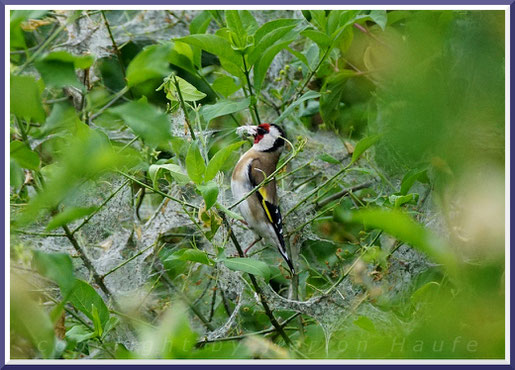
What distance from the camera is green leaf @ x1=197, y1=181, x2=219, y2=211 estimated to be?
3.27 feet

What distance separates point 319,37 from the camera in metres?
1.19

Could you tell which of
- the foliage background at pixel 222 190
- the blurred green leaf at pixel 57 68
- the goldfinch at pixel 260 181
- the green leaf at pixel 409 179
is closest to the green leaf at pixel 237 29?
the foliage background at pixel 222 190

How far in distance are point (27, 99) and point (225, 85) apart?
0.63 m

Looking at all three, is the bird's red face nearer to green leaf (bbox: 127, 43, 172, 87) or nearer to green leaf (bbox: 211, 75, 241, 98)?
green leaf (bbox: 211, 75, 241, 98)

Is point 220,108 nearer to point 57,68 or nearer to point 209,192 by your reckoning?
point 209,192

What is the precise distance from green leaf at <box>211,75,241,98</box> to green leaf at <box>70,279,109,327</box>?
1.48 feet

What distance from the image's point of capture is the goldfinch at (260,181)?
1.32 m

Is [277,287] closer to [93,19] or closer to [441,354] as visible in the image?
[93,19]

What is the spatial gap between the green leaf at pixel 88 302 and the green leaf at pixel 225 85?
1.48ft

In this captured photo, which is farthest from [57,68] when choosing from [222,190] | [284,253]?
[284,253]

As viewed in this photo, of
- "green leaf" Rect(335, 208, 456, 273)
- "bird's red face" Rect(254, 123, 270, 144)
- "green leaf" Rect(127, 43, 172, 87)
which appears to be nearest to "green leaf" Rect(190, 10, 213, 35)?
"bird's red face" Rect(254, 123, 270, 144)

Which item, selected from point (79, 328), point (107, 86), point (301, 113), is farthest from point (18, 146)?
point (301, 113)

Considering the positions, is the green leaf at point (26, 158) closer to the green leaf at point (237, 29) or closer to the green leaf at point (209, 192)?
the green leaf at point (209, 192)

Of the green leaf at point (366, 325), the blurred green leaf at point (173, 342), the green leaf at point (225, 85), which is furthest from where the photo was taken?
the green leaf at point (225, 85)
